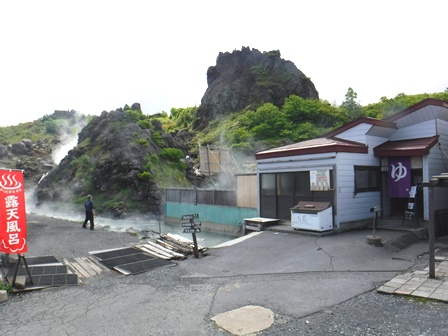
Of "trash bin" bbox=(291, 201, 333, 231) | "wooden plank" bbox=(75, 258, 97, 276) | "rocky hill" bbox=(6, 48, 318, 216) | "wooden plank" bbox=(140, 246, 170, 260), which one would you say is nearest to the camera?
"wooden plank" bbox=(75, 258, 97, 276)

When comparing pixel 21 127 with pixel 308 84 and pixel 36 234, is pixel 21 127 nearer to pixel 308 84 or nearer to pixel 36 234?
pixel 308 84

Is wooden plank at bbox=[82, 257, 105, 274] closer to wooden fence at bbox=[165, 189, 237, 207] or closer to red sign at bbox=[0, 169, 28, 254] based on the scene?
red sign at bbox=[0, 169, 28, 254]

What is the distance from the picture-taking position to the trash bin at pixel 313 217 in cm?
1284

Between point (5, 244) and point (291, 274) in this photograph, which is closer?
point (5, 244)

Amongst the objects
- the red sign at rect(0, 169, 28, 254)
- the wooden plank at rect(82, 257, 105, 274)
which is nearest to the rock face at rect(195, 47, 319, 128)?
the wooden plank at rect(82, 257, 105, 274)

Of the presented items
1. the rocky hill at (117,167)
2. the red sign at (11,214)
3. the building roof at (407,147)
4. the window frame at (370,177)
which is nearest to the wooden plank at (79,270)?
the red sign at (11,214)

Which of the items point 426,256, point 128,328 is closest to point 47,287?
point 128,328

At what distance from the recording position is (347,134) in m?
15.3

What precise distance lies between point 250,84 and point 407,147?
66.4 metres

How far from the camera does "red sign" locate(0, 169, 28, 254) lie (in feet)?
27.0

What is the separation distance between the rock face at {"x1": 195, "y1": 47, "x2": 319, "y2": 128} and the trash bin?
5942 cm

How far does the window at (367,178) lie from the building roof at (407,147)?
0.81 meters

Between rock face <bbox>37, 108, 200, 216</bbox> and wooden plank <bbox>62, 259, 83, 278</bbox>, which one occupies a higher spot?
rock face <bbox>37, 108, 200, 216</bbox>

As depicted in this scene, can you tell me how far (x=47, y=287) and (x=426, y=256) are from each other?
1082cm
